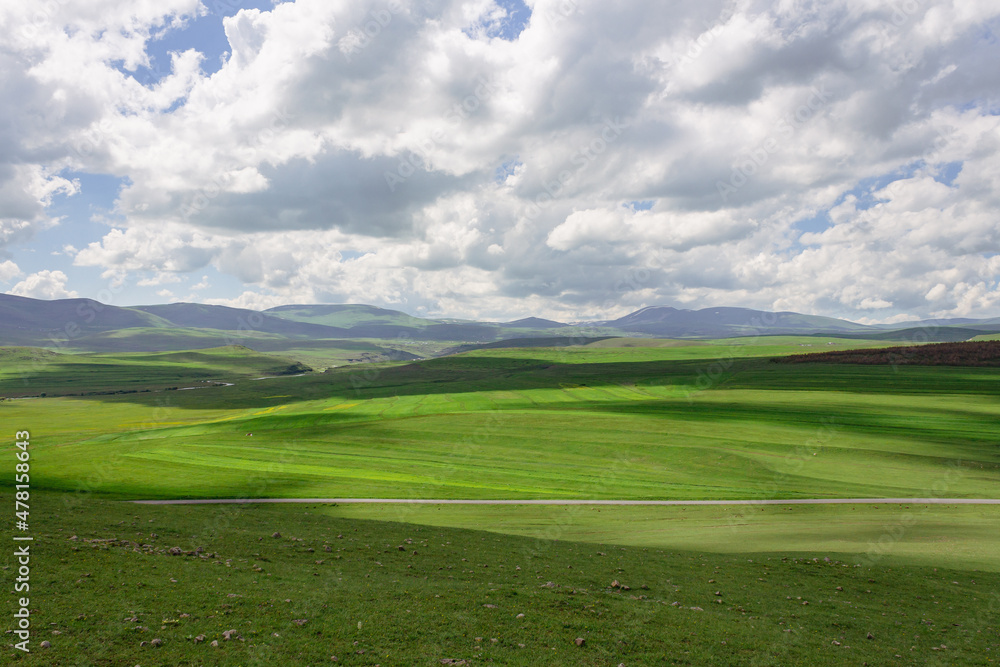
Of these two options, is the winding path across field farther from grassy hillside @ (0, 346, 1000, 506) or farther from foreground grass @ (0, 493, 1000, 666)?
foreground grass @ (0, 493, 1000, 666)

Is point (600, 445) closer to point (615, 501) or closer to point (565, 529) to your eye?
point (615, 501)

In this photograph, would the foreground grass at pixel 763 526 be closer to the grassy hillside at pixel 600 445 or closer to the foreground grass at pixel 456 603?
the foreground grass at pixel 456 603

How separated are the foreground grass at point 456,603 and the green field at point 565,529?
0.13 m

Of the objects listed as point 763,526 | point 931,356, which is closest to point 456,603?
point 763,526

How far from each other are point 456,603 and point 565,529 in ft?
70.8

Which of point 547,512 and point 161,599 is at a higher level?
point 161,599

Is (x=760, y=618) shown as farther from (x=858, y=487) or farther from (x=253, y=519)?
(x=858, y=487)

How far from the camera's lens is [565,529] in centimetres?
3784

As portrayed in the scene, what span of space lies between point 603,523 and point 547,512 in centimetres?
565

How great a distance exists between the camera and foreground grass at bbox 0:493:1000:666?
554 inches

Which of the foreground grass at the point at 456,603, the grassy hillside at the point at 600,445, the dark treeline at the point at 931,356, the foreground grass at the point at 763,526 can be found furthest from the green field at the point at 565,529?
the dark treeline at the point at 931,356

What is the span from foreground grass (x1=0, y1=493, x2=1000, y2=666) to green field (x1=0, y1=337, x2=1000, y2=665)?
13 cm

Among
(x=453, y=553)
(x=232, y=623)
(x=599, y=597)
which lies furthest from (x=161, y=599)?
(x=599, y=597)

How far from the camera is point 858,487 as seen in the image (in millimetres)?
52844
